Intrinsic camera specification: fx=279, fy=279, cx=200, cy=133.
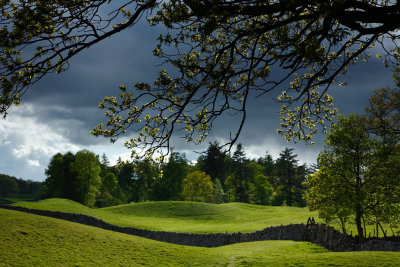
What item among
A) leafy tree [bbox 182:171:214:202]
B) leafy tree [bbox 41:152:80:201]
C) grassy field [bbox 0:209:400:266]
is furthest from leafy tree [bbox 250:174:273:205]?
grassy field [bbox 0:209:400:266]

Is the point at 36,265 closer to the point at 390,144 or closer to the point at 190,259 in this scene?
the point at 190,259

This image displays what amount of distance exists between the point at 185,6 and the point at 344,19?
4.36m

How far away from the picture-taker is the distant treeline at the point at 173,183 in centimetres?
6919

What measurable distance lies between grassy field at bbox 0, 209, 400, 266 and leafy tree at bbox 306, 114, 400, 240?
4.23 meters

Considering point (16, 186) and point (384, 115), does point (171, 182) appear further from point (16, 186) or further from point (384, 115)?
point (16, 186)

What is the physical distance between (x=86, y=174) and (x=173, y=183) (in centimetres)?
2755

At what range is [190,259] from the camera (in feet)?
63.2

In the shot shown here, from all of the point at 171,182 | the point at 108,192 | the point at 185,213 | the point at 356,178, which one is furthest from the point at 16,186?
the point at 356,178

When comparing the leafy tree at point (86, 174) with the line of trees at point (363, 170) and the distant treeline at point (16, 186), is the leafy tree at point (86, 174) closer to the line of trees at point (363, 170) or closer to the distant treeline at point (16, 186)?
the line of trees at point (363, 170)

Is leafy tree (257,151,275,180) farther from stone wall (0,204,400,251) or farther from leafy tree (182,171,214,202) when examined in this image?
stone wall (0,204,400,251)

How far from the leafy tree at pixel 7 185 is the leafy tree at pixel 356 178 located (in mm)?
186164

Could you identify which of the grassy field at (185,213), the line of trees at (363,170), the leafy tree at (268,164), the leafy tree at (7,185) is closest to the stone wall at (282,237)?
the line of trees at (363,170)

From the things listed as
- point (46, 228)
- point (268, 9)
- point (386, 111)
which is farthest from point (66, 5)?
point (386, 111)

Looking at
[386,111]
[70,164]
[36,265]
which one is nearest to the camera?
[36,265]
